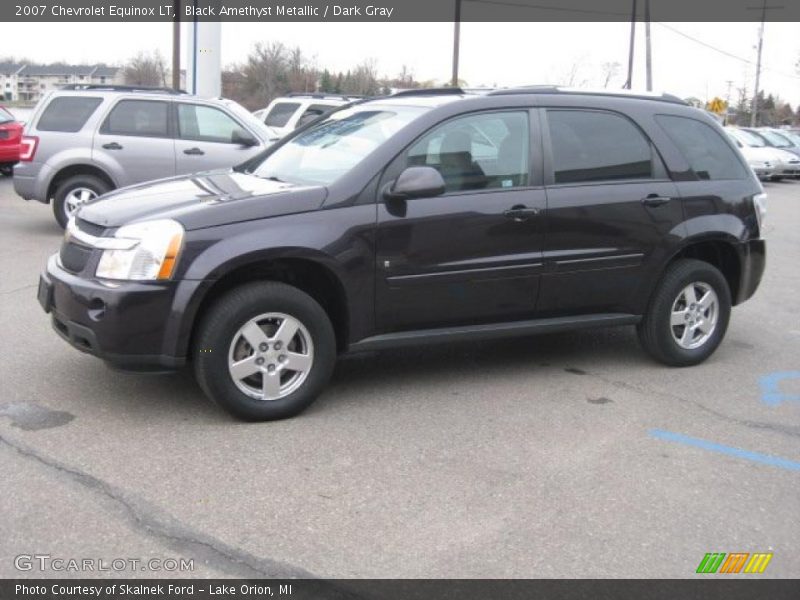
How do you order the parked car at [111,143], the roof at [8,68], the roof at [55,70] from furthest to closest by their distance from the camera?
the roof at [8,68]
the roof at [55,70]
the parked car at [111,143]

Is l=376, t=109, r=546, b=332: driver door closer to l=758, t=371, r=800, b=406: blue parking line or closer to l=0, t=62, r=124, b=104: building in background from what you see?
l=758, t=371, r=800, b=406: blue parking line

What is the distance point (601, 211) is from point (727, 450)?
1.69 m

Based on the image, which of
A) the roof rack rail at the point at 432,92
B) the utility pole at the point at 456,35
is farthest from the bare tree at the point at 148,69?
the roof rack rail at the point at 432,92

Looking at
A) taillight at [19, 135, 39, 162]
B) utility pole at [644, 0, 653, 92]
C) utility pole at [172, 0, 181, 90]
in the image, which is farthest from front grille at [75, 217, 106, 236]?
utility pole at [644, 0, 653, 92]

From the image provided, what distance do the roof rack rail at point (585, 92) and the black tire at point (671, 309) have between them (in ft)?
3.86

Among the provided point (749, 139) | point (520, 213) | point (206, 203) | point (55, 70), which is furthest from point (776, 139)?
point (55, 70)

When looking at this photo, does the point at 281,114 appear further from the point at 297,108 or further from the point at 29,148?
the point at 29,148

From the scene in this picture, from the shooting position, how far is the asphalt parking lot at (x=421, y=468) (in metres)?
3.44

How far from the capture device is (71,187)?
10.7m

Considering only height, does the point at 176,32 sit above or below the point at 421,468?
above

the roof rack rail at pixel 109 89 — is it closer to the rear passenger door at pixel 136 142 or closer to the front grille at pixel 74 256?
the rear passenger door at pixel 136 142

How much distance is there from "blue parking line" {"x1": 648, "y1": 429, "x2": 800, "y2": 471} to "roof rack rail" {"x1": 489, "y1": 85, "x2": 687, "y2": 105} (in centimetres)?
226
